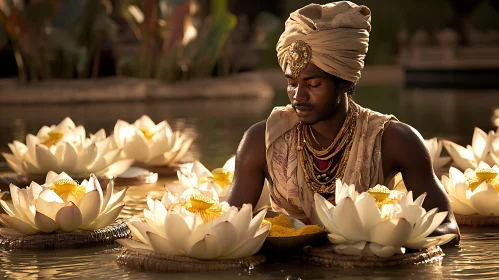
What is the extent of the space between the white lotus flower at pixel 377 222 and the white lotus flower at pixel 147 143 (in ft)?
8.58

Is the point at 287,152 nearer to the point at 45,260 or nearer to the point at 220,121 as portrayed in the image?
the point at 45,260

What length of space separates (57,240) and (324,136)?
1070mm

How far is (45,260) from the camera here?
3.71 metres

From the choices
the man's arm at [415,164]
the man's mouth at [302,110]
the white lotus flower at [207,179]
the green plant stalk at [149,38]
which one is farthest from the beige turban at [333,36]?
the green plant stalk at [149,38]

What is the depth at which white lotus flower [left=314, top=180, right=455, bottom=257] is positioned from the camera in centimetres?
333

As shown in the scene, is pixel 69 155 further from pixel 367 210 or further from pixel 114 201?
pixel 367 210

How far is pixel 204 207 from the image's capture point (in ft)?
11.3

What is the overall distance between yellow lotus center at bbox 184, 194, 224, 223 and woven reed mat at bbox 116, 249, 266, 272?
15cm

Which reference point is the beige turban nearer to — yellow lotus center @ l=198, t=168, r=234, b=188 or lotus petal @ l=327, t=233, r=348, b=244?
lotus petal @ l=327, t=233, r=348, b=244

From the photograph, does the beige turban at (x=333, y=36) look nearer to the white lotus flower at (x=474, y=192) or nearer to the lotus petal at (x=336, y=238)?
the lotus petal at (x=336, y=238)

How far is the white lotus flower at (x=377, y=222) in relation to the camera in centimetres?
333

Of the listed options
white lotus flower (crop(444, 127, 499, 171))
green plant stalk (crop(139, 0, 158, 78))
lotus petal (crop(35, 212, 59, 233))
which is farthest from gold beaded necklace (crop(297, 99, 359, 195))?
green plant stalk (crop(139, 0, 158, 78))

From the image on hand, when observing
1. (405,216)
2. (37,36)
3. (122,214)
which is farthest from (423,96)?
(405,216)

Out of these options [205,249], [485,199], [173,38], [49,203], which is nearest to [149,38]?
[173,38]
